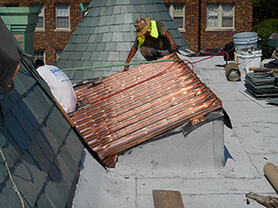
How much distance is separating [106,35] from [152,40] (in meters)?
6.14

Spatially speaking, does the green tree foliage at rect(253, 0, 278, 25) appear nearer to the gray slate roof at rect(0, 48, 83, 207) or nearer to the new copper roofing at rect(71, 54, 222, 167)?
the new copper roofing at rect(71, 54, 222, 167)

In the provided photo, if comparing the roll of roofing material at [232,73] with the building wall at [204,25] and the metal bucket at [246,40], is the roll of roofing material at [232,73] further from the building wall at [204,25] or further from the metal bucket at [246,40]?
the building wall at [204,25]

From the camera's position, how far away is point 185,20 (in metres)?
38.0

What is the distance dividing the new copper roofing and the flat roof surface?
1.27ft

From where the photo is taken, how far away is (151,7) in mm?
18859

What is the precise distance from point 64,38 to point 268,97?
27.5m

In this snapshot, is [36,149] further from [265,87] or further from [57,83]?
[265,87]

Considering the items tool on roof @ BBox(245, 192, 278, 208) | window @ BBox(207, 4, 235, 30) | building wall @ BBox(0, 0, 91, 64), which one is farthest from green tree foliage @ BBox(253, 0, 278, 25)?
tool on roof @ BBox(245, 192, 278, 208)

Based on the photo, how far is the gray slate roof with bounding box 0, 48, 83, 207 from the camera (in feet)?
12.0

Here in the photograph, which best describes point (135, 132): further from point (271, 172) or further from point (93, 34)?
point (93, 34)

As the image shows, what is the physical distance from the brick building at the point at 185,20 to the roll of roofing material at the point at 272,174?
3120cm

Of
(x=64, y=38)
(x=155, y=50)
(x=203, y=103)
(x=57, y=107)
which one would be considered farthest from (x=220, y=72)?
(x=64, y=38)

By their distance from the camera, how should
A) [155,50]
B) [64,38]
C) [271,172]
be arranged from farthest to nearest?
[64,38]
[155,50]
[271,172]

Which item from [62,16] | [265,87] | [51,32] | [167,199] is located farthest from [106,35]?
[62,16]
